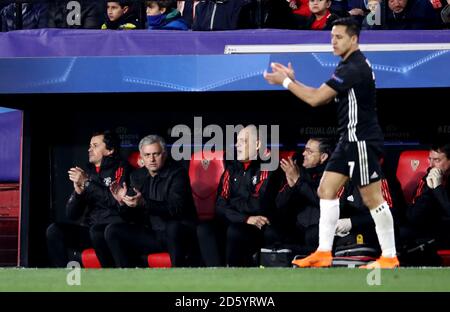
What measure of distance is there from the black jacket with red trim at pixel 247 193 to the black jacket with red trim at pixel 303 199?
14 centimetres

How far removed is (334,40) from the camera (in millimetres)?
9523

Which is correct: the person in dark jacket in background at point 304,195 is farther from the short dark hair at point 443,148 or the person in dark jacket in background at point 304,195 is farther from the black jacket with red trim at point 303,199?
the short dark hair at point 443,148

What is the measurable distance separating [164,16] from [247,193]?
7.02 ft

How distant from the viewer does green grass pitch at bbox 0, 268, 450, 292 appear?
8.38m

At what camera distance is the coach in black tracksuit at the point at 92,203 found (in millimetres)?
11984

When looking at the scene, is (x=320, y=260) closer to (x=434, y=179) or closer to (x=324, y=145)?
(x=434, y=179)

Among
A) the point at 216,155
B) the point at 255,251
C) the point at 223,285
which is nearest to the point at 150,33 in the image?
the point at 216,155

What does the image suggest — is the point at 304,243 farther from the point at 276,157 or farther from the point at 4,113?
the point at 4,113

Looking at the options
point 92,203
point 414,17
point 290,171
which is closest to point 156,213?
point 92,203

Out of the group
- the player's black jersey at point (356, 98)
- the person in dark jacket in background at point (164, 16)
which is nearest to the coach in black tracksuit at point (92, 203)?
the person in dark jacket in background at point (164, 16)

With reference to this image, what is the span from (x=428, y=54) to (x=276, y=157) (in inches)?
73.1

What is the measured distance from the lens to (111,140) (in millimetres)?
12281

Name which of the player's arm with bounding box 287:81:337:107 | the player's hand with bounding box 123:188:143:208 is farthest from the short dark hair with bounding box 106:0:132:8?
the player's arm with bounding box 287:81:337:107

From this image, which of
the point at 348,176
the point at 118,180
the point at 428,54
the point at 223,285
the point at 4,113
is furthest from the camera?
the point at 4,113
